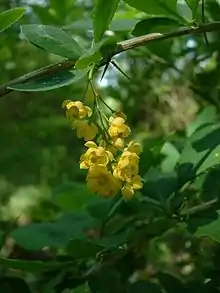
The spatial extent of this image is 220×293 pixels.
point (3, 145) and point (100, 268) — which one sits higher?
point (100, 268)

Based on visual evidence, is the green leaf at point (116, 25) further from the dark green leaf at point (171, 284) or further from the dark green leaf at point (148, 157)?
the dark green leaf at point (171, 284)

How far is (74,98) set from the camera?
130 cm

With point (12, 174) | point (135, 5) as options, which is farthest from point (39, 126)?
point (135, 5)

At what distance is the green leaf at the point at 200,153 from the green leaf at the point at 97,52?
0.57 ft

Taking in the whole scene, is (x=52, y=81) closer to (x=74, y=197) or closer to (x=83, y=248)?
(x=83, y=248)

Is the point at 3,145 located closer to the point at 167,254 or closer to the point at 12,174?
the point at 12,174

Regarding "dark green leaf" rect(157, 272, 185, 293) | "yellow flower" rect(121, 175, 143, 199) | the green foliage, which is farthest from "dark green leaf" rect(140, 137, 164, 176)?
"yellow flower" rect(121, 175, 143, 199)

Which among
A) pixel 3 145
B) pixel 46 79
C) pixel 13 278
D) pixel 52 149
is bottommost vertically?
pixel 52 149

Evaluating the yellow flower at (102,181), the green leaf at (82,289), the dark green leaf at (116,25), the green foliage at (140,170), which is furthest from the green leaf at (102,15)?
the green leaf at (82,289)

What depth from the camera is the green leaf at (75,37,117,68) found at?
534 millimetres

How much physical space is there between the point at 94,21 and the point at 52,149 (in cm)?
106

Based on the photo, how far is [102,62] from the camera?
1.87ft

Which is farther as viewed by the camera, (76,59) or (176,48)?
(176,48)

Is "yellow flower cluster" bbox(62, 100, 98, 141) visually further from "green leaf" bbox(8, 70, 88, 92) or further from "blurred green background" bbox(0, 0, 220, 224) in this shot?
"blurred green background" bbox(0, 0, 220, 224)
